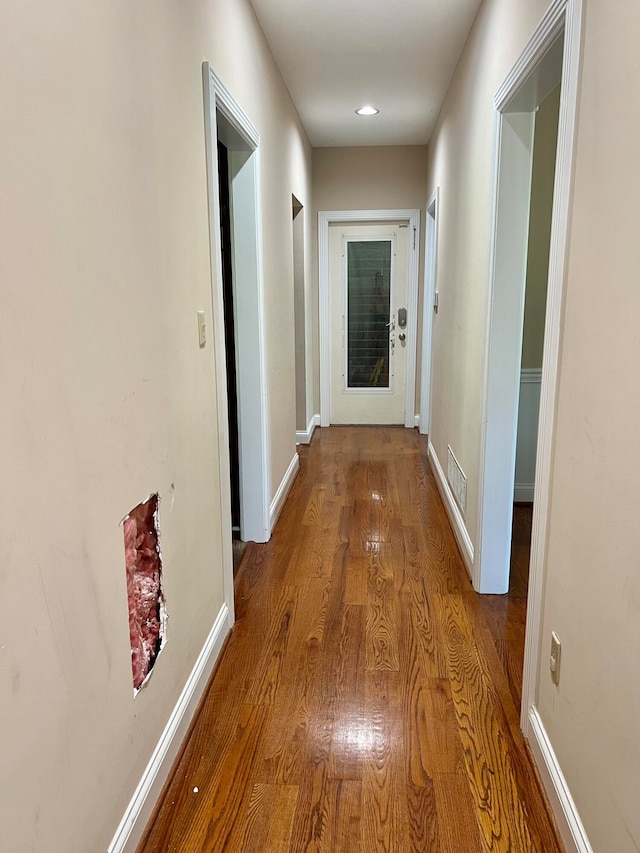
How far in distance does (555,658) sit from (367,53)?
3.09 m

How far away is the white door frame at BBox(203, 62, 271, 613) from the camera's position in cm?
233

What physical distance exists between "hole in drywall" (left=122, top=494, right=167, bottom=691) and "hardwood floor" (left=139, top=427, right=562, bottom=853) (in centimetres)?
41

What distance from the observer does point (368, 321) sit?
5.73m

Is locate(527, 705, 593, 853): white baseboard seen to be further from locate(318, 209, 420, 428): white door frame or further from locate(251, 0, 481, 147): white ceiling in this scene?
locate(318, 209, 420, 428): white door frame

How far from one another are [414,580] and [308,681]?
2.87 ft

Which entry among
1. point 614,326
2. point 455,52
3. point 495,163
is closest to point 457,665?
point 614,326

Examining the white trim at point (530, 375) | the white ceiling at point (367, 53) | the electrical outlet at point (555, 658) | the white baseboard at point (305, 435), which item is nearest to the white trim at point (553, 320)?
the electrical outlet at point (555, 658)

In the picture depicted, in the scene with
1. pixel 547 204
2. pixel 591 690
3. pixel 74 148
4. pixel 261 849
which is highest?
pixel 547 204

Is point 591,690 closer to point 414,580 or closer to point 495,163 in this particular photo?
point 414,580

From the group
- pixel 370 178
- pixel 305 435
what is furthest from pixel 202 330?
pixel 370 178

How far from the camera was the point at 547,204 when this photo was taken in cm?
327

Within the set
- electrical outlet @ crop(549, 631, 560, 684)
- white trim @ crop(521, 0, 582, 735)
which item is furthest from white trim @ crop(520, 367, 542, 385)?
electrical outlet @ crop(549, 631, 560, 684)

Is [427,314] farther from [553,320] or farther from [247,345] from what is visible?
→ [553,320]

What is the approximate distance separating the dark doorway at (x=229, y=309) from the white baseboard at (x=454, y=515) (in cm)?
118
